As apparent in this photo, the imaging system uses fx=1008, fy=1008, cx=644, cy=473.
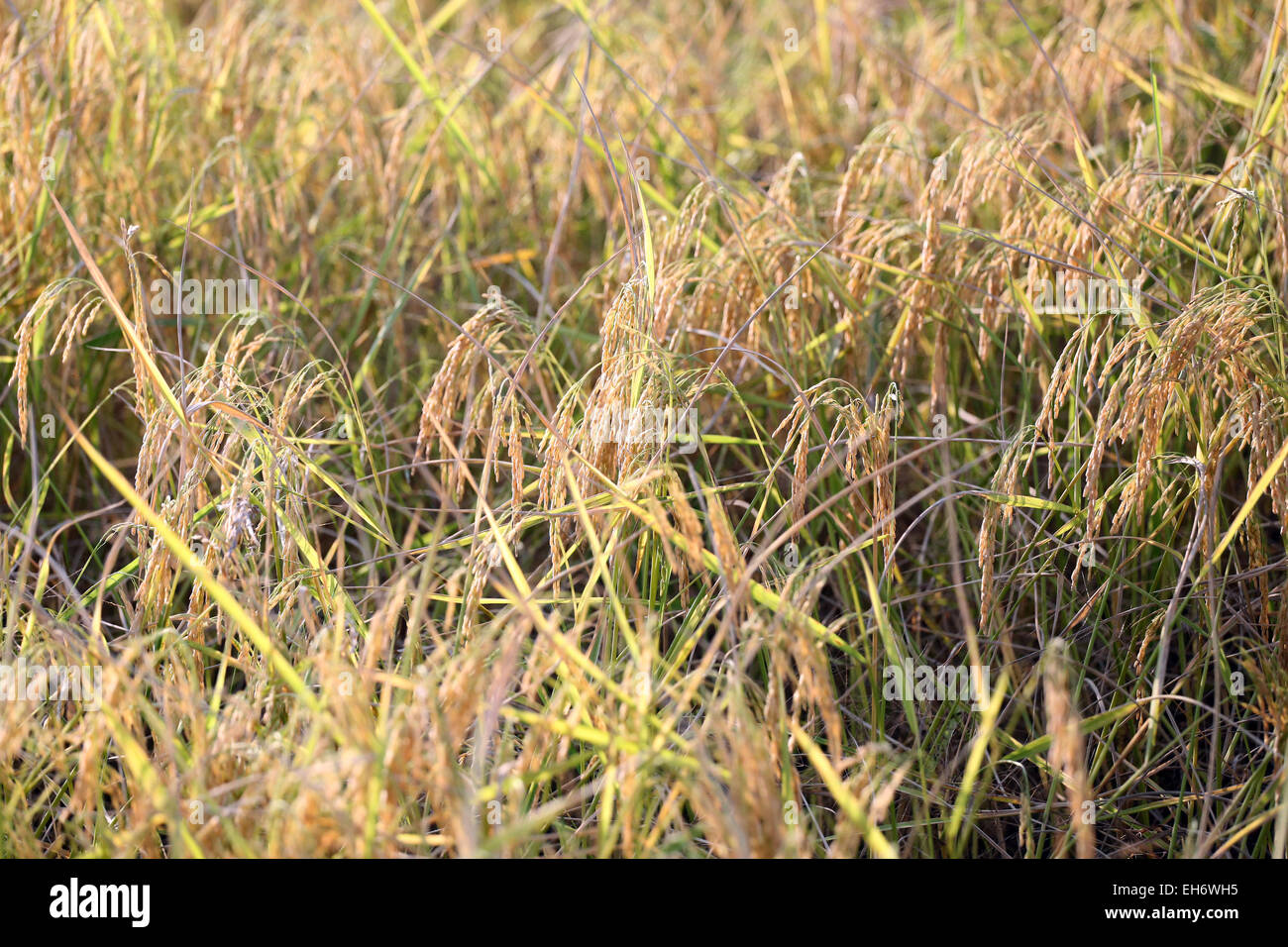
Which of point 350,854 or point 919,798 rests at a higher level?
point 350,854

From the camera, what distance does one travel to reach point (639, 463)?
4.38 feet

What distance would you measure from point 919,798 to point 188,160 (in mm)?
1885

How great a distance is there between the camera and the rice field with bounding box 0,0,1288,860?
112cm

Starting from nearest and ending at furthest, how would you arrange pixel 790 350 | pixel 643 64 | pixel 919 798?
pixel 919 798 < pixel 790 350 < pixel 643 64

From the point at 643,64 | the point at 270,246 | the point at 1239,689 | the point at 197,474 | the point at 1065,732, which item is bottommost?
the point at 1239,689

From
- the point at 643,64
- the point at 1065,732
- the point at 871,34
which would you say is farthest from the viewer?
the point at 871,34

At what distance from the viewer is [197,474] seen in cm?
140

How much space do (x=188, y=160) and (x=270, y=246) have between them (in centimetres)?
31

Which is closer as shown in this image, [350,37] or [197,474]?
[197,474]

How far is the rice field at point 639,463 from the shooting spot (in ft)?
3.68

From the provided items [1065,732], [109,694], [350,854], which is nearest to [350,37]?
[109,694]
